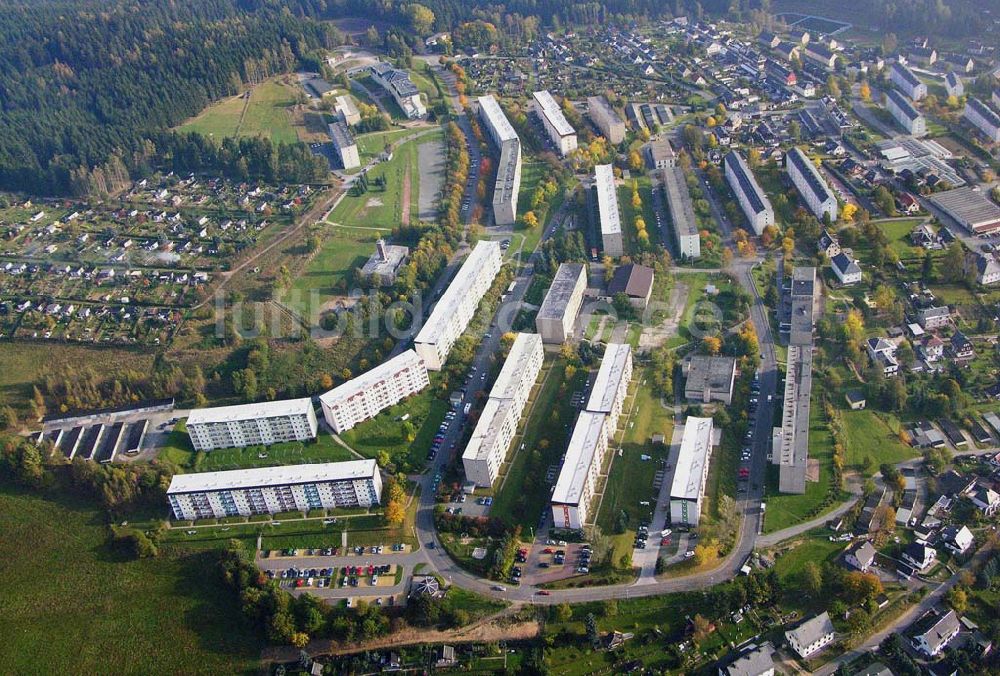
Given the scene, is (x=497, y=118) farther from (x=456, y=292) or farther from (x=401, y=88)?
(x=456, y=292)

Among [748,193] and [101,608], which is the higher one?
[748,193]

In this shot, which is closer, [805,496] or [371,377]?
[805,496]

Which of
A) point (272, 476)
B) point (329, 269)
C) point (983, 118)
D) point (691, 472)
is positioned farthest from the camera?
point (983, 118)

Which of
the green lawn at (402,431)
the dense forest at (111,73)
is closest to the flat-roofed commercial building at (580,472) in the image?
the green lawn at (402,431)

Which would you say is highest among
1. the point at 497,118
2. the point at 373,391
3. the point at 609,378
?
the point at 497,118

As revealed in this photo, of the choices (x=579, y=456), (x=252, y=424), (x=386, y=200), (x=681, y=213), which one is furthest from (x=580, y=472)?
(x=386, y=200)

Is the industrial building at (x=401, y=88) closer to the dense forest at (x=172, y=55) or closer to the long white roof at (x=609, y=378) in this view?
the dense forest at (x=172, y=55)
